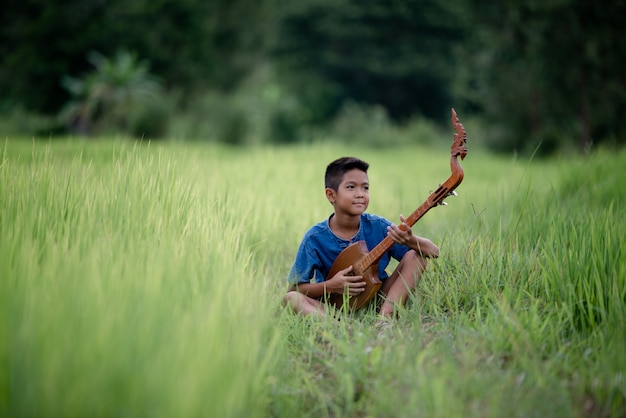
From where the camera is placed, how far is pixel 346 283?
131 inches

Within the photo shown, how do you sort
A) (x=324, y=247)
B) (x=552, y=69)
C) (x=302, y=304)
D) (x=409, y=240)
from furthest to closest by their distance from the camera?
(x=552, y=69) → (x=324, y=247) → (x=302, y=304) → (x=409, y=240)

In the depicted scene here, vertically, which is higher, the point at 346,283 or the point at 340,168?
the point at 340,168

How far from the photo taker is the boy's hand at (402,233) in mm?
3197

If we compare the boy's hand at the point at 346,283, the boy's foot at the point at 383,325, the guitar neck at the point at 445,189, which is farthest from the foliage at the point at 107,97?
the boy's foot at the point at 383,325

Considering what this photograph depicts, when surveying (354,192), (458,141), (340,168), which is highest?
(458,141)

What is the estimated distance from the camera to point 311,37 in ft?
94.9

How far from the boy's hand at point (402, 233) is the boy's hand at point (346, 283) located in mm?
289

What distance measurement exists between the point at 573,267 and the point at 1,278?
2.47m

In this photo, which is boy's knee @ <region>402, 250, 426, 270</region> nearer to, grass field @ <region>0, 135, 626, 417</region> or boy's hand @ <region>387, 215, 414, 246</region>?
grass field @ <region>0, 135, 626, 417</region>

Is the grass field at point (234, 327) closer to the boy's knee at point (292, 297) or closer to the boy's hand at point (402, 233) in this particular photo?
the boy's knee at point (292, 297)

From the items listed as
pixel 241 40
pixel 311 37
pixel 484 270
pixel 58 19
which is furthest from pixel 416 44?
pixel 484 270

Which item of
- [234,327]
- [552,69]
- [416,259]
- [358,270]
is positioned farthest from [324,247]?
[552,69]

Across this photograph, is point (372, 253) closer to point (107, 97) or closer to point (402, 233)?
point (402, 233)

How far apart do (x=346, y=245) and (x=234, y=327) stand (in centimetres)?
126
